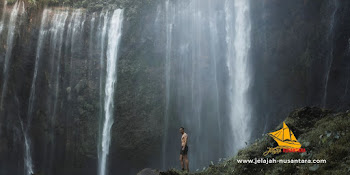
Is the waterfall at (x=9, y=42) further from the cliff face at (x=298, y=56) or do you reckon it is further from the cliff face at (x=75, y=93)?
the cliff face at (x=298, y=56)

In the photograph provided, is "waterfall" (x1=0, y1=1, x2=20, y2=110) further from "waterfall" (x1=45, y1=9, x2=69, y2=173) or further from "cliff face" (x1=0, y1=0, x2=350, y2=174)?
"waterfall" (x1=45, y1=9, x2=69, y2=173)

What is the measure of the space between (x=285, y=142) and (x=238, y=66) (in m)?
13.2

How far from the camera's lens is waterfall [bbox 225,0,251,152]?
18.7 meters

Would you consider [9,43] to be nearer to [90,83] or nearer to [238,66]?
[90,83]

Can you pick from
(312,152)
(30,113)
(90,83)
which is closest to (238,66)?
(90,83)

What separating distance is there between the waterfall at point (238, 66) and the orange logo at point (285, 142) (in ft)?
36.5

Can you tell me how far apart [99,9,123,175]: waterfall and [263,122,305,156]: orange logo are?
50.0 ft

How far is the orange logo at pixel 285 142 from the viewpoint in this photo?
21.5ft

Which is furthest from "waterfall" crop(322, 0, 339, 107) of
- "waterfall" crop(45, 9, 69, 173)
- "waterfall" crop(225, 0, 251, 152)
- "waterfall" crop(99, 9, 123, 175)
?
"waterfall" crop(45, 9, 69, 173)

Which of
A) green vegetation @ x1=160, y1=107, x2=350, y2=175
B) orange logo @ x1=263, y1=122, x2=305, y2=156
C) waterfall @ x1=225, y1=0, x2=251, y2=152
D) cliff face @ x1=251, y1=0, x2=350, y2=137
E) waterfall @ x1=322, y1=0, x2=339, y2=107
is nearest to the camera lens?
green vegetation @ x1=160, y1=107, x2=350, y2=175

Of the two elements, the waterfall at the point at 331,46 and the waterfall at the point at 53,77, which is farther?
the waterfall at the point at 53,77

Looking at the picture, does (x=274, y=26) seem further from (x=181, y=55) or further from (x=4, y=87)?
(x=4, y=87)

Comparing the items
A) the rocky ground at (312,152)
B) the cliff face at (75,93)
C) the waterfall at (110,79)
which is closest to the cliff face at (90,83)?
the cliff face at (75,93)

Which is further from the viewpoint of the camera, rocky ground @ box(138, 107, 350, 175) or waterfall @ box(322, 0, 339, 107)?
waterfall @ box(322, 0, 339, 107)
